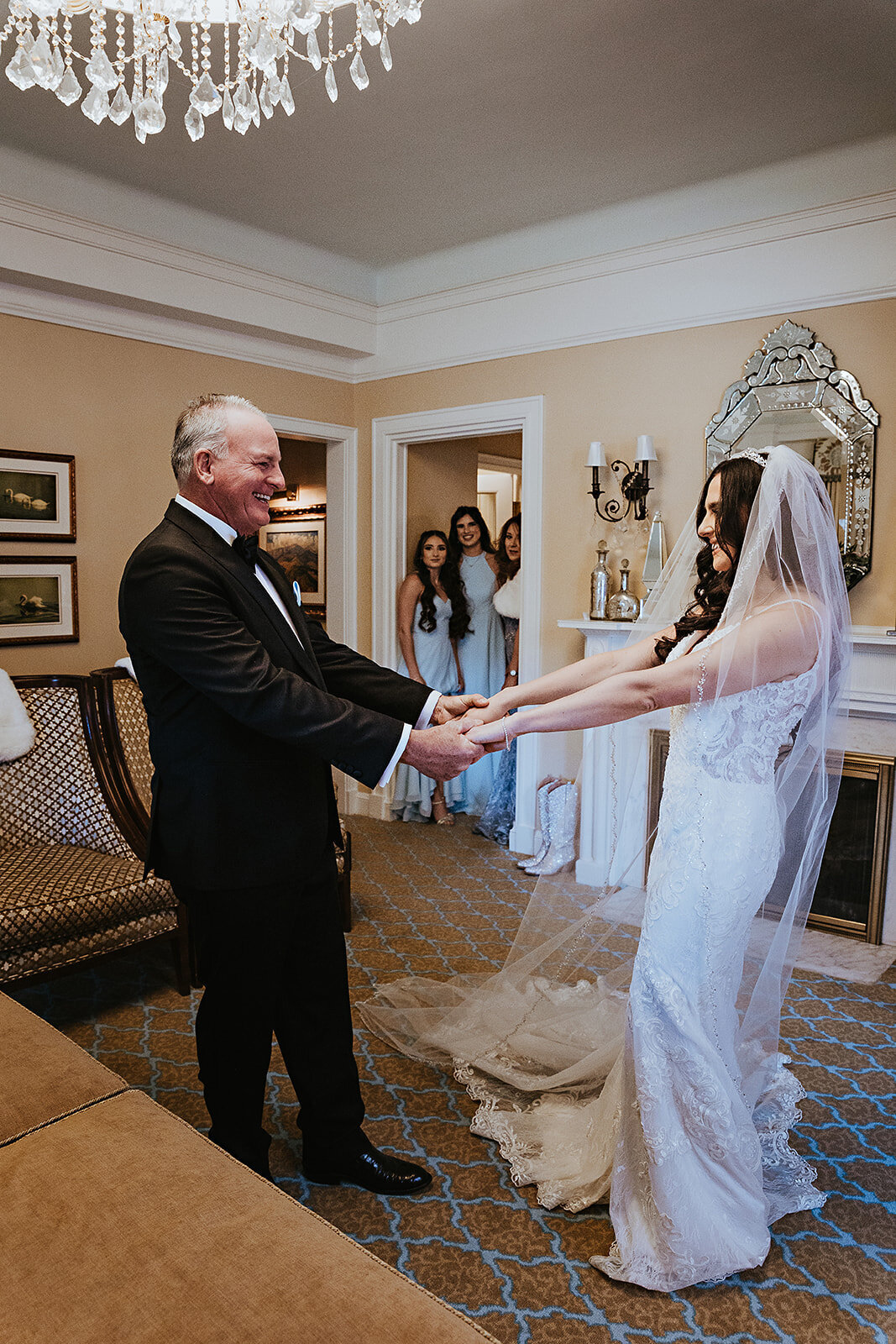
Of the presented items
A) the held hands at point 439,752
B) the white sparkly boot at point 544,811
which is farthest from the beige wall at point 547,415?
the held hands at point 439,752

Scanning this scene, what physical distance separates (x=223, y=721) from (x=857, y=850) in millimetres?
2927

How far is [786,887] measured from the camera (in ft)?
6.92

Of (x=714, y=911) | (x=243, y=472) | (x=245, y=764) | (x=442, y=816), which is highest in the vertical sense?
(x=243, y=472)

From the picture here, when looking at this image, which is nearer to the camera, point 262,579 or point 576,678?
point 262,579

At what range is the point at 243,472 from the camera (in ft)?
6.32

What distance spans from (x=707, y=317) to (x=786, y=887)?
2928 millimetres

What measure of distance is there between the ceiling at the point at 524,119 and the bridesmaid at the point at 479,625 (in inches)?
67.5

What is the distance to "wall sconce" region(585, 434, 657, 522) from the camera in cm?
428

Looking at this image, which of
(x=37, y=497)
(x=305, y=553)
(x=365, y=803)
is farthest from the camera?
(x=305, y=553)

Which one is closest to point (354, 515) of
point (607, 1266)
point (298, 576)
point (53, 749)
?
point (298, 576)

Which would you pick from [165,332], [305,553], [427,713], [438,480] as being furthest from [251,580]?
[305,553]

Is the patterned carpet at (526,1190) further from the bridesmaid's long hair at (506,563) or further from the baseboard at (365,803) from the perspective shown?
the bridesmaid's long hair at (506,563)

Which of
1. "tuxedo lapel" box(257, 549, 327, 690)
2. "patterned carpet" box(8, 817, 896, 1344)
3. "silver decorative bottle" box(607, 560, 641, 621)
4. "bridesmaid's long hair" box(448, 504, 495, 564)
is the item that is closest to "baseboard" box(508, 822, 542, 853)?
"patterned carpet" box(8, 817, 896, 1344)

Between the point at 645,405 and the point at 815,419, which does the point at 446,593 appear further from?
the point at 815,419
